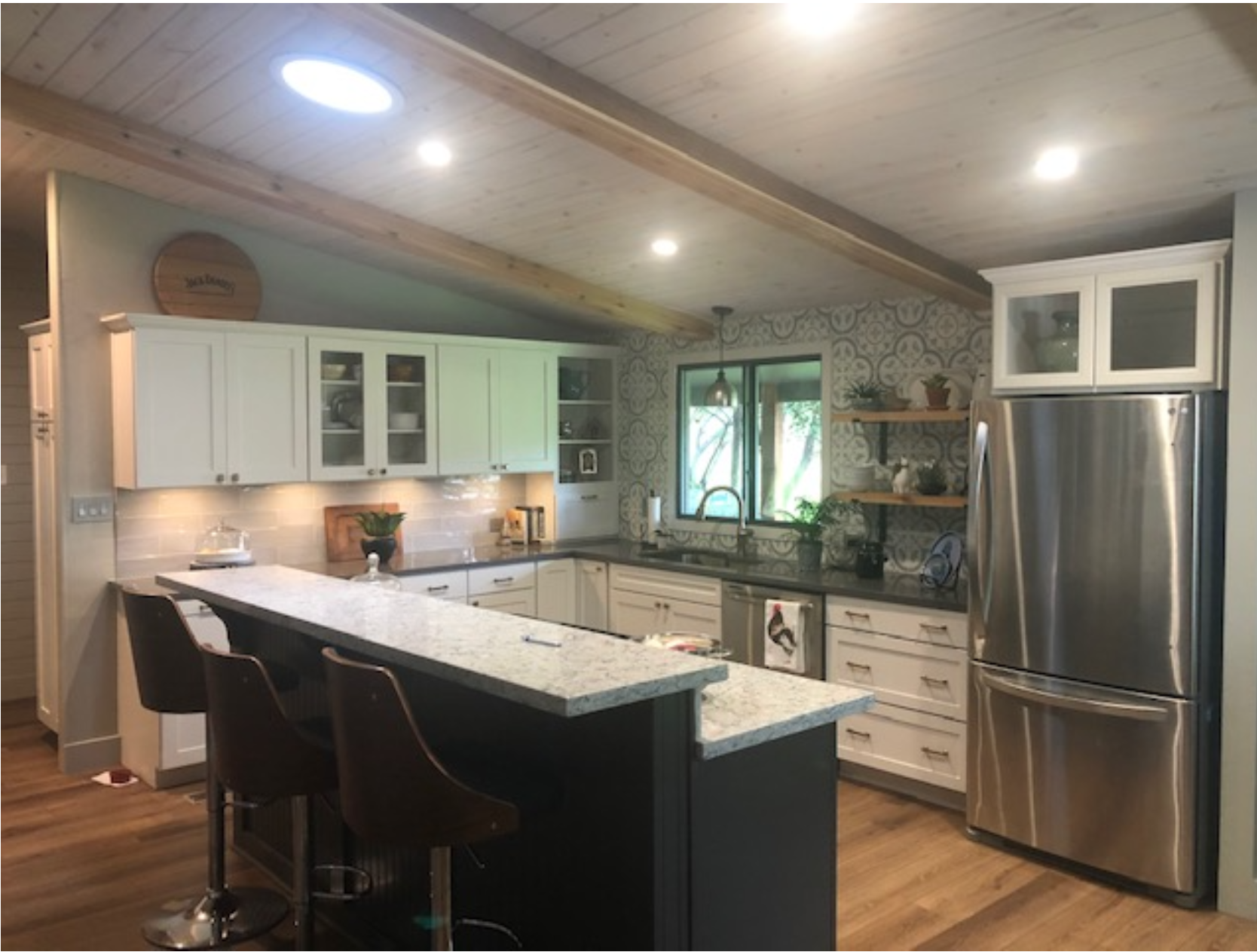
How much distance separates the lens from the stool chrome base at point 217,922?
2.64 metres

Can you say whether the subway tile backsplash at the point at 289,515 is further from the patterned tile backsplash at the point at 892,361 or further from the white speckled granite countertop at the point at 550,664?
the white speckled granite countertop at the point at 550,664

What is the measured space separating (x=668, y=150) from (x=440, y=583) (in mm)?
2658

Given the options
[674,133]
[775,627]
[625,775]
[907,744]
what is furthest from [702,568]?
[625,775]

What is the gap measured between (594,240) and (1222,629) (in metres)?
2.72

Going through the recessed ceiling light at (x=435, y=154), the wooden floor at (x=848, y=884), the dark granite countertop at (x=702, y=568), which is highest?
the recessed ceiling light at (x=435, y=154)

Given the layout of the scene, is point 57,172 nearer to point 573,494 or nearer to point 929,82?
point 929,82

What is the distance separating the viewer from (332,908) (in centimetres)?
280

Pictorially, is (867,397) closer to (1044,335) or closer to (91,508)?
(1044,335)

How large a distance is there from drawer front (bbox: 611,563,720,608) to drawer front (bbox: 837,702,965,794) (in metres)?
0.87

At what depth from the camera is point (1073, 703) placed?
10.2 feet

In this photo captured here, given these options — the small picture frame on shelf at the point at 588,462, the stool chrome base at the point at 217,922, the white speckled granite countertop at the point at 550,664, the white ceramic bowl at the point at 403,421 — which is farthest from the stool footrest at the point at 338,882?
the small picture frame on shelf at the point at 588,462

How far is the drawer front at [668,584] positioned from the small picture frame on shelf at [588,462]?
31.2 inches

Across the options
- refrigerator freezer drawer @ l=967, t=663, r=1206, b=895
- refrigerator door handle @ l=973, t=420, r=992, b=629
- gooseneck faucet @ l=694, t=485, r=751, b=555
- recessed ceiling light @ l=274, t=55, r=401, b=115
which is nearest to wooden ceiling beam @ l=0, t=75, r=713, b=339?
recessed ceiling light @ l=274, t=55, r=401, b=115

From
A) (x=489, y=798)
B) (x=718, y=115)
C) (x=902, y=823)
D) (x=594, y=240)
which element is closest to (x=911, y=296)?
(x=594, y=240)
